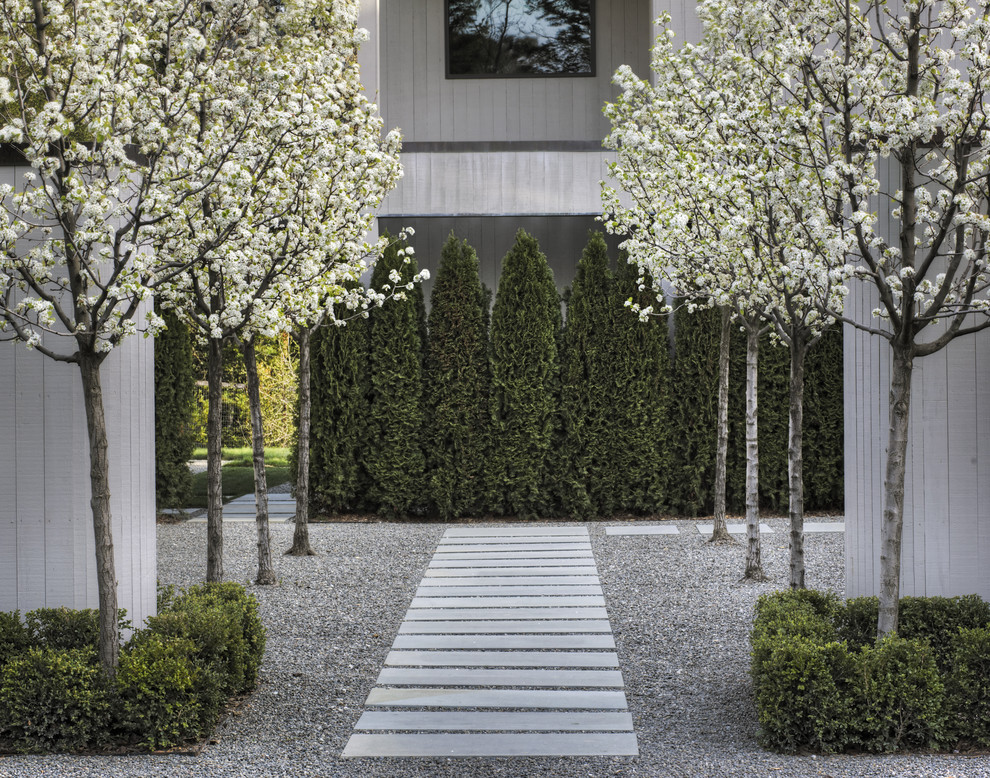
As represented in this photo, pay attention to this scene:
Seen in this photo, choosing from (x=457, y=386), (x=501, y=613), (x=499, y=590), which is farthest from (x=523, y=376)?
(x=501, y=613)

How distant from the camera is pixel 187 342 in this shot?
11883 mm

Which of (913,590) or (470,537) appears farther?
(470,537)

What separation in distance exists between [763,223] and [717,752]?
2739mm

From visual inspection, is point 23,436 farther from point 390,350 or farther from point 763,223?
point 390,350

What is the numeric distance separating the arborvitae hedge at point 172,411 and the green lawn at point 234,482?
0.38 m

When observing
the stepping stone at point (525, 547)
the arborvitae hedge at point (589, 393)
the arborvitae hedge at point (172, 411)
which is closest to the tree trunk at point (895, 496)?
the stepping stone at point (525, 547)

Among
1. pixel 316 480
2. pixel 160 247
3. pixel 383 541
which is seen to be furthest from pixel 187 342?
pixel 160 247

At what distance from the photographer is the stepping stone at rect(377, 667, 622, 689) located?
17.2ft

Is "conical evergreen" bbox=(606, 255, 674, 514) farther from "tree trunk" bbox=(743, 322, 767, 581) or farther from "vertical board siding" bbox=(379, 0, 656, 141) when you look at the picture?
"vertical board siding" bbox=(379, 0, 656, 141)

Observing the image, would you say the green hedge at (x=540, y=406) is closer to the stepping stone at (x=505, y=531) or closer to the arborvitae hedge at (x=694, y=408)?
the arborvitae hedge at (x=694, y=408)

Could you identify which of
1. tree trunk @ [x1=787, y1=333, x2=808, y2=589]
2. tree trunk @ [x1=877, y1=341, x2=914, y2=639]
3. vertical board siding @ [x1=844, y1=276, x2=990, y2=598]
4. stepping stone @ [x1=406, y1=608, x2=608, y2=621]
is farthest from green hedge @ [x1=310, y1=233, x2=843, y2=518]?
tree trunk @ [x1=877, y1=341, x2=914, y2=639]

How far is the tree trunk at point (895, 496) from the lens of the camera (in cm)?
445

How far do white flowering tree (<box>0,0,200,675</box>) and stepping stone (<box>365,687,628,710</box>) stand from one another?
148 cm

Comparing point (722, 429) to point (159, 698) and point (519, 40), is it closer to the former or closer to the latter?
point (159, 698)
